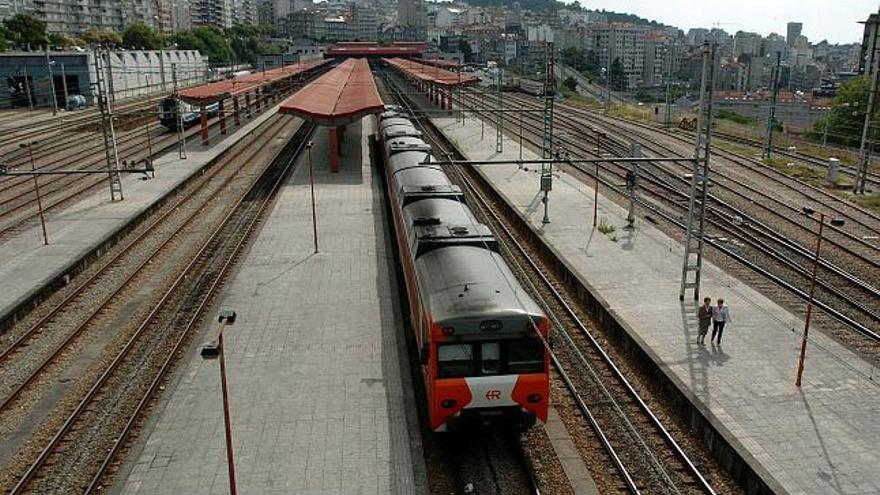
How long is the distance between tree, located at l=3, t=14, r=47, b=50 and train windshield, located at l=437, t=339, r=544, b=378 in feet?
313

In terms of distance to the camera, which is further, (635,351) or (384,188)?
(384,188)

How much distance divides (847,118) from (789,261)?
124ft

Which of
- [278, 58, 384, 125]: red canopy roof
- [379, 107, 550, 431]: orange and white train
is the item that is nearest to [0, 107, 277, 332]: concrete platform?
[278, 58, 384, 125]: red canopy roof

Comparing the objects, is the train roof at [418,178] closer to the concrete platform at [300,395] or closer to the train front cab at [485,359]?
the concrete platform at [300,395]

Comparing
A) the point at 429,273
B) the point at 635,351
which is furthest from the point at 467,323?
the point at 635,351

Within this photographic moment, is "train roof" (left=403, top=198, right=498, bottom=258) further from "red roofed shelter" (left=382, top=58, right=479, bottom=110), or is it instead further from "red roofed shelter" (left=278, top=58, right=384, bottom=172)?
"red roofed shelter" (left=382, top=58, right=479, bottom=110)

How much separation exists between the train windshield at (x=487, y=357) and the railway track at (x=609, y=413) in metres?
0.54

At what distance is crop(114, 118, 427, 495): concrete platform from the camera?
38.2ft

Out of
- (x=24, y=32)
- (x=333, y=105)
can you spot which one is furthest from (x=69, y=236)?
(x=24, y=32)

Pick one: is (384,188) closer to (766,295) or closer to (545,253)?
(545,253)

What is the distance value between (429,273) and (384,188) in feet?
70.4

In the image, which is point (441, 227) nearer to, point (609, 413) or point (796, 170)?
point (609, 413)

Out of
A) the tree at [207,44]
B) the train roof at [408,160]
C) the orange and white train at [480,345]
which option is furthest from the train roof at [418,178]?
the tree at [207,44]

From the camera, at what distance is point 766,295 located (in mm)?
19797
